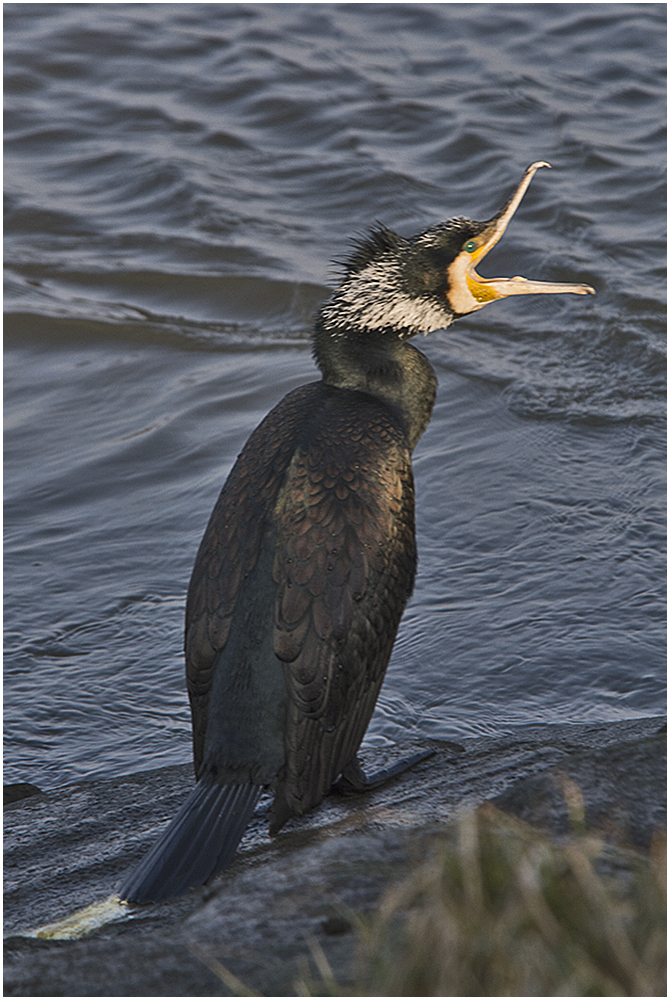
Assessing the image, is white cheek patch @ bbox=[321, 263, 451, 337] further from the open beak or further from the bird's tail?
the bird's tail

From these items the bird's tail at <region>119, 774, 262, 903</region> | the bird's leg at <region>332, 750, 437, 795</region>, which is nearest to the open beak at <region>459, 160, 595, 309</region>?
the bird's leg at <region>332, 750, 437, 795</region>

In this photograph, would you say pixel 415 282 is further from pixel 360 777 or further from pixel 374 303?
pixel 360 777

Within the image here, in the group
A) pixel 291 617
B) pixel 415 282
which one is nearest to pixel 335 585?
pixel 291 617

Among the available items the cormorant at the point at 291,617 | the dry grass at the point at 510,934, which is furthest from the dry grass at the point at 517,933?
the cormorant at the point at 291,617

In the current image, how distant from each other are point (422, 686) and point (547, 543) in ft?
3.91

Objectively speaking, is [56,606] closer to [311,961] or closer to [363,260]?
[363,260]

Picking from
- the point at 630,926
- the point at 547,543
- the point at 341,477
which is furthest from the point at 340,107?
the point at 630,926

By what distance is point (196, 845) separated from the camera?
2861mm

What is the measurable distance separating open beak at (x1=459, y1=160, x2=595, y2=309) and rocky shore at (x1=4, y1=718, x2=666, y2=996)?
4.91ft

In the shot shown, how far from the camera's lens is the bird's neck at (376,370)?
12.5 ft

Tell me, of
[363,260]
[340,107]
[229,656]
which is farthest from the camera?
[340,107]

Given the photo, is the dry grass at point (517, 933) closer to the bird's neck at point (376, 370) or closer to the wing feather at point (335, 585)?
the wing feather at point (335, 585)

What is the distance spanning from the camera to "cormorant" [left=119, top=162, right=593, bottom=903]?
→ 10.1 ft

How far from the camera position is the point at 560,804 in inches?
101
